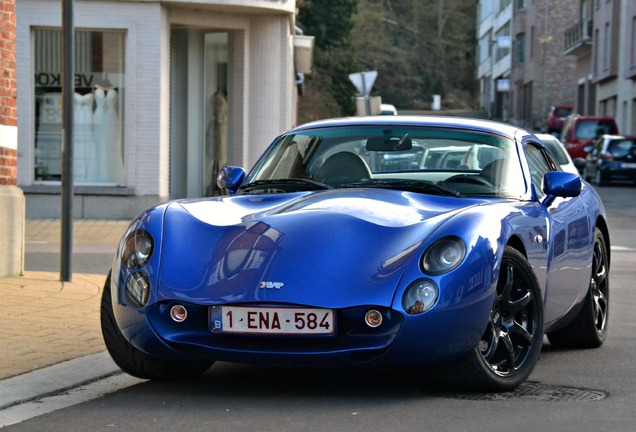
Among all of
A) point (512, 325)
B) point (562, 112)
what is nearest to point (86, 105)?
point (512, 325)

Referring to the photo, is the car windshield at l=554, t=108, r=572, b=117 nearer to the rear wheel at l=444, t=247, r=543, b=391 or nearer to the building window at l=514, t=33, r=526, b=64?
the building window at l=514, t=33, r=526, b=64

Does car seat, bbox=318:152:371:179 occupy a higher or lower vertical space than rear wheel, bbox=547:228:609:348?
higher

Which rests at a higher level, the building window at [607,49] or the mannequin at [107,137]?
the building window at [607,49]

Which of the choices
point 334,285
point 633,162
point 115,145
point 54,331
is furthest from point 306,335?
point 633,162

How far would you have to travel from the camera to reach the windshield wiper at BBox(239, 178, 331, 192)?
6988 mm

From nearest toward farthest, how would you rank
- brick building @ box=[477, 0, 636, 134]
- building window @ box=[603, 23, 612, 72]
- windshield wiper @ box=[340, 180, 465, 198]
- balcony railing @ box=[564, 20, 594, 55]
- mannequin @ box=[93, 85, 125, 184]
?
windshield wiper @ box=[340, 180, 465, 198] < mannequin @ box=[93, 85, 125, 184] < brick building @ box=[477, 0, 636, 134] < building window @ box=[603, 23, 612, 72] < balcony railing @ box=[564, 20, 594, 55]

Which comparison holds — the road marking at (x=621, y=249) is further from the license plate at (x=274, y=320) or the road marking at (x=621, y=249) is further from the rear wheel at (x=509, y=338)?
the license plate at (x=274, y=320)

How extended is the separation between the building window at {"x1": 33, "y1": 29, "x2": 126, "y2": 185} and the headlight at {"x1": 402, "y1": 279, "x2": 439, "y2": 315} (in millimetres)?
16477

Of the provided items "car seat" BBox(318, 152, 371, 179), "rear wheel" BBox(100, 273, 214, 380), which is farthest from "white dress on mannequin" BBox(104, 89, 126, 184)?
"rear wheel" BBox(100, 273, 214, 380)

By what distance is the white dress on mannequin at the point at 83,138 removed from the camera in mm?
21984

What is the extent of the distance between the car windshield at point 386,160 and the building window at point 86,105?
14498mm

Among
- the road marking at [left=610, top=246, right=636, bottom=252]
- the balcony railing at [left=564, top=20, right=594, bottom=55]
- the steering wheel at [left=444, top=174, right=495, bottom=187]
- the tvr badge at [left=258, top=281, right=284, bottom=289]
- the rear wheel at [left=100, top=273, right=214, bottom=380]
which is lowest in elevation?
the road marking at [left=610, top=246, right=636, bottom=252]

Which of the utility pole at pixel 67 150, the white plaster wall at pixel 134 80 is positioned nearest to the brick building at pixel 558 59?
the white plaster wall at pixel 134 80

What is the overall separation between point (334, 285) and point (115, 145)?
16.7 meters
